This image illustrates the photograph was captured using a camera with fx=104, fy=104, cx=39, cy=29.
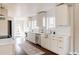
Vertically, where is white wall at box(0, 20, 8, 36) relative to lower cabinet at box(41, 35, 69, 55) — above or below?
above

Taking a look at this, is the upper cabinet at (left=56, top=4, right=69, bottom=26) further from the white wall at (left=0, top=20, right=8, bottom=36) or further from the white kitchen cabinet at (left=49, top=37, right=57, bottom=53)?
the white wall at (left=0, top=20, right=8, bottom=36)

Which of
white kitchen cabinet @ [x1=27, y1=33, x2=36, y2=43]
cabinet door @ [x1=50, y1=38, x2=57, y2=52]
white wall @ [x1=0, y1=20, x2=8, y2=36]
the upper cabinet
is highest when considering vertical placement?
the upper cabinet

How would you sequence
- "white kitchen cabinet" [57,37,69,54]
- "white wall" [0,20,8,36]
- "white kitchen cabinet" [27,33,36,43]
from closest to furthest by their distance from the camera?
"white wall" [0,20,8,36] → "white kitchen cabinet" [57,37,69,54] → "white kitchen cabinet" [27,33,36,43]

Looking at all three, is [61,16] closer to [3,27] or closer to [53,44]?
[53,44]

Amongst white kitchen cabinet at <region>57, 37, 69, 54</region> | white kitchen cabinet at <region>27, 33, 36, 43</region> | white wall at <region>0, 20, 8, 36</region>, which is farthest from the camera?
white kitchen cabinet at <region>27, 33, 36, 43</region>

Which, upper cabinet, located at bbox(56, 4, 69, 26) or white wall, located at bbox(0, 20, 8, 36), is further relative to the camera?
upper cabinet, located at bbox(56, 4, 69, 26)

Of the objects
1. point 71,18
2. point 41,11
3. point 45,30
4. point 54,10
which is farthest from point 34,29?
point 71,18

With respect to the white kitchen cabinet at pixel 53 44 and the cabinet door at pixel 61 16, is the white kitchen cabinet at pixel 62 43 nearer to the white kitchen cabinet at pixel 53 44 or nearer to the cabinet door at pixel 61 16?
the white kitchen cabinet at pixel 53 44

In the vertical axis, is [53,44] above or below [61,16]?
below

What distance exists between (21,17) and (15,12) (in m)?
0.15

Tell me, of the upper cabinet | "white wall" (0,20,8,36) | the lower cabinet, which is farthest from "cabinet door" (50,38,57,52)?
"white wall" (0,20,8,36)

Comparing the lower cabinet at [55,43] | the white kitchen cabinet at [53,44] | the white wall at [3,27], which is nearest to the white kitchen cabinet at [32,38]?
the lower cabinet at [55,43]

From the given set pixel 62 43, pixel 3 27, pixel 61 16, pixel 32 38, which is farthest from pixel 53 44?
pixel 3 27

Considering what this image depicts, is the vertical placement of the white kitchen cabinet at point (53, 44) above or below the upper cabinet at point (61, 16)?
below
